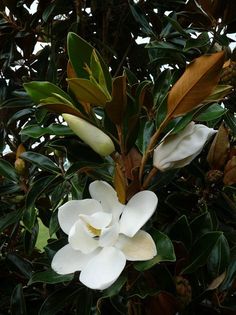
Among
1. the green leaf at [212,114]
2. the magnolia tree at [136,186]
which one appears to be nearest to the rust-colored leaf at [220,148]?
the magnolia tree at [136,186]

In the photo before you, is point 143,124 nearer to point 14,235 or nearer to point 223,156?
point 223,156

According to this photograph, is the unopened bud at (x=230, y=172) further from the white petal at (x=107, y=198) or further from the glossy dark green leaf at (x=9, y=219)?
the glossy dark green leaf at (x=9, y=219)

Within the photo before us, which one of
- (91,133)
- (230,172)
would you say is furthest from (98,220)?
(230,172)

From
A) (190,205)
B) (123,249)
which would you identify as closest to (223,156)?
(190,205)

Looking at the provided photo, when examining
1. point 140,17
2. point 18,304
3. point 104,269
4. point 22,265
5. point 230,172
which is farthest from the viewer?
point 140,17

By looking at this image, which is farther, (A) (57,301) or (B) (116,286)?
(A) (57,301)

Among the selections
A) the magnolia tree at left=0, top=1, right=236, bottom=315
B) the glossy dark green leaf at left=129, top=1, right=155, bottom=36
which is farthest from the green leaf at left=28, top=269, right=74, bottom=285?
the glossy dark green leaf at left=129, top=1, right=155, bottom=36

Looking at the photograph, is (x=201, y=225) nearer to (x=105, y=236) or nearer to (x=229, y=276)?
(x=229, y=276)
